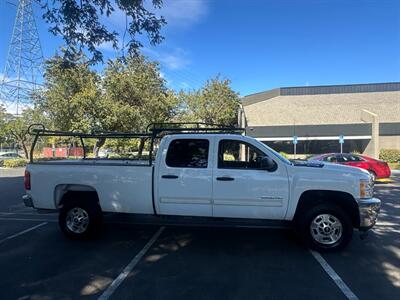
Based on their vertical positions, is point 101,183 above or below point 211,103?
below

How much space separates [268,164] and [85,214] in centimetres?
350

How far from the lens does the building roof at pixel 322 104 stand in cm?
4887

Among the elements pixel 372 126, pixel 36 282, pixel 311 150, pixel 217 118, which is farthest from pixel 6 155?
pixel 36 282

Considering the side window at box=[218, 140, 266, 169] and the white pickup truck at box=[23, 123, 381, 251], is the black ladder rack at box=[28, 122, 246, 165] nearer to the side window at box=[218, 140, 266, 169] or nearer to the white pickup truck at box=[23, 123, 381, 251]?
the white pickup truck at box=[23, 123, 381, 251]

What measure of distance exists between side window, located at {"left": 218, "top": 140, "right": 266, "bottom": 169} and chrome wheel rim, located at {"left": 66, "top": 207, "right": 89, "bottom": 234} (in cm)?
274

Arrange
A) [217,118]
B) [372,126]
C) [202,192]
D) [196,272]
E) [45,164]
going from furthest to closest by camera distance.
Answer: [217,118] < [372,126] < [45,164] < [202,192] < [196,272]

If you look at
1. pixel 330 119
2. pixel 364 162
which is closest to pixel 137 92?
pixel 364 162

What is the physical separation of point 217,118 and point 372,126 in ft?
59.9

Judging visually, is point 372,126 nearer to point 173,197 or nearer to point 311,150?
point 311,150

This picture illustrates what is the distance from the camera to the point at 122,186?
6891 millimetres

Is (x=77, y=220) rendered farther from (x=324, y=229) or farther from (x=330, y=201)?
(x=330, y=201)

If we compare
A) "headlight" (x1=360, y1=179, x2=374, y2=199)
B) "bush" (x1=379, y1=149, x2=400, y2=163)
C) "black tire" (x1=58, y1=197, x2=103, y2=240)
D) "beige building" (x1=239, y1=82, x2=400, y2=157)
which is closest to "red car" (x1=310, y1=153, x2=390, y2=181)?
"headlight" (x1=360, y1=179, x2=374, y2=199)

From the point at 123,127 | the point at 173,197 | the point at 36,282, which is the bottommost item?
the point at 36,282

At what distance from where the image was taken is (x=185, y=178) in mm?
6637
